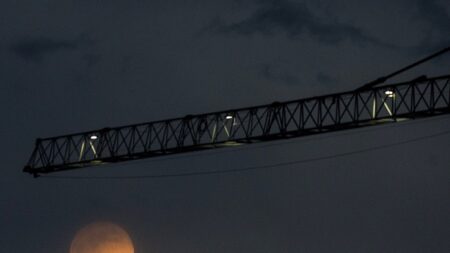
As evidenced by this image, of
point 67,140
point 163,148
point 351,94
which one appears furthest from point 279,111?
point 67,140

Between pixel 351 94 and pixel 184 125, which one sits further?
pixel 184 125

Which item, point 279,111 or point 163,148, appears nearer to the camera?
point 279,111

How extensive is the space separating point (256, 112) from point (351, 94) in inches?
222

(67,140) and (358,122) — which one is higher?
(67,140)

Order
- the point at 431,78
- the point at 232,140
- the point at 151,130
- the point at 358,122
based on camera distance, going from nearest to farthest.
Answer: the point at 431,78, the point at 358,122, the point at 232,140, the point at 151,130

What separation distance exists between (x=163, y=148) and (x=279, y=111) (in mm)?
8004

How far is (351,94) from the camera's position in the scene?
44.7 metres

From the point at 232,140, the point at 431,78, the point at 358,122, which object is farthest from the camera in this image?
the point at 232,140

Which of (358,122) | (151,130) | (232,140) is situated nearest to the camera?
(358,122)

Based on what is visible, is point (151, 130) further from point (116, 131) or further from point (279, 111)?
point (279, 111)

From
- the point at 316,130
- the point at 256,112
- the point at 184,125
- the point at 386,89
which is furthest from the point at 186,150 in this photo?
the point at 386,89

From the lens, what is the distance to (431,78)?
138 ft

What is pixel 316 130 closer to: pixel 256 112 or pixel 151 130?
pixel 256 112

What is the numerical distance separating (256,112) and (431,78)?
32.9 ft
